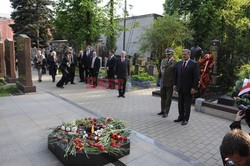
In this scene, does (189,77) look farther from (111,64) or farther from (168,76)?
(111,64)

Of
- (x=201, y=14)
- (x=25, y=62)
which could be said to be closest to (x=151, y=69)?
(x=25, y=62)

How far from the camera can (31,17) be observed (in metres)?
25.9

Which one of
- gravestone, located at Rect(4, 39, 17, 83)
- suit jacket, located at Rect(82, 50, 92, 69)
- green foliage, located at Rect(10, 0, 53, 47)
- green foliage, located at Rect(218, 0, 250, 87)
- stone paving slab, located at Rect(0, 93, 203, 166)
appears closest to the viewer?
stone paving slab, located at Rect(0, 93, 203, 166)

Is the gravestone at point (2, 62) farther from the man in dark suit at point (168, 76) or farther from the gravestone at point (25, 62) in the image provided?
the man in dark suit at point (168, 76)

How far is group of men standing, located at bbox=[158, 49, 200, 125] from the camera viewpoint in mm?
5121

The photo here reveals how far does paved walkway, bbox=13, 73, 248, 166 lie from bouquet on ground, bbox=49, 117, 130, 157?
102 cm

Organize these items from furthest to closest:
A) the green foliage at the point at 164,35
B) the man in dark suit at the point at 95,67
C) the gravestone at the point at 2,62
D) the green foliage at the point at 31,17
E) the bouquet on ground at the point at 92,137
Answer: the green foliage at the point at 31,17 → the green foliage at the point at 164,35 → the gravestone at the point at 2,62 → the man in dark suit at the point at 95,67 → the bouquet on ground at the point at 92,137

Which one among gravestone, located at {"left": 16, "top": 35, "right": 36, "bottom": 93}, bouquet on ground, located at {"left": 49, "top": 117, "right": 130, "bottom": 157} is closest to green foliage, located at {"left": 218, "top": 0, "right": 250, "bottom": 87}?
bouquet on ground, located at {"left": 49, "top": 117, "right": 130, "bottom": 157}

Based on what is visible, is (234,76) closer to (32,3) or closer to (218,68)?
(218,68)

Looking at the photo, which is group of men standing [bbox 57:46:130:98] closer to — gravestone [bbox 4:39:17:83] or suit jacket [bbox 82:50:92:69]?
suit jacket [bbox 82:50:92:69]

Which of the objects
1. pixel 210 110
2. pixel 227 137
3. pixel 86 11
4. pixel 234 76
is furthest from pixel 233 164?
pixel 86 11

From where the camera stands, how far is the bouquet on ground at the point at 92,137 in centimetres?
326

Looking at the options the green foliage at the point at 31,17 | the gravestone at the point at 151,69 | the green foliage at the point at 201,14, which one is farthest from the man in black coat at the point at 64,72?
the green foliage at the point at 31,17

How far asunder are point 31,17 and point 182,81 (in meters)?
25.9
